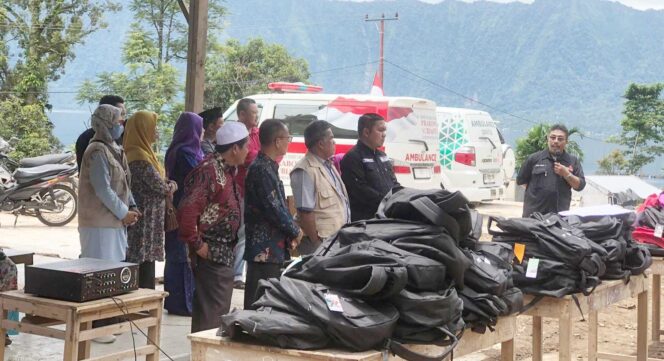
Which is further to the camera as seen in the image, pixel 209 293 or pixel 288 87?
pixel 288 87

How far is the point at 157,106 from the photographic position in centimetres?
3447

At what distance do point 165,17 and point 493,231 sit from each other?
32.6m

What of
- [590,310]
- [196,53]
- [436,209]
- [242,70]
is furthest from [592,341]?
[242,70]

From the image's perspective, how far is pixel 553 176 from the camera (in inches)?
315

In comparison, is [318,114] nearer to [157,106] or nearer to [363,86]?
[157,106]

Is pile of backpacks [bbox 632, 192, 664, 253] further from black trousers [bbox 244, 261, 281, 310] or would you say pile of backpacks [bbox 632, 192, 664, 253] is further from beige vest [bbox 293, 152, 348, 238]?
black trousers [bbox 244, 261, 281, 310]

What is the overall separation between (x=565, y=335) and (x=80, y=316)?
2.55 metres

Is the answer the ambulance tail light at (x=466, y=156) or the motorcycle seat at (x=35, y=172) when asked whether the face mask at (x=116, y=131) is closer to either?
the motorcycle seat at (x=35, y=172)

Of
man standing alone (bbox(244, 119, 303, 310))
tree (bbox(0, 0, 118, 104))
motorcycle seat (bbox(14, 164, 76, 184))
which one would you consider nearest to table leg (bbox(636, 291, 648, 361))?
man standing alone (bbox(244, 119, 303, 310))

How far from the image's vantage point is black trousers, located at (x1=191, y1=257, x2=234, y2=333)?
18.3ft

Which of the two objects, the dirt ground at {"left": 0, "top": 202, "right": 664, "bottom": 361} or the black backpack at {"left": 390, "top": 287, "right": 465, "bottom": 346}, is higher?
the black backpack at {"left": 390, "top": 287, "right": 465, "bottom": 346}

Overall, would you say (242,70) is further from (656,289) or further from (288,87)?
(656,289)

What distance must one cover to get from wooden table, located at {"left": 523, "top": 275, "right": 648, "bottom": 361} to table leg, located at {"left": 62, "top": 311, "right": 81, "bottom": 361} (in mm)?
2321

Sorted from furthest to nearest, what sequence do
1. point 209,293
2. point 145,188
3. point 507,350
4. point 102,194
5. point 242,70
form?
1. point 242,70
2. point 145,188
3. point 102,194
4. point 209,293
5. point 507,350
